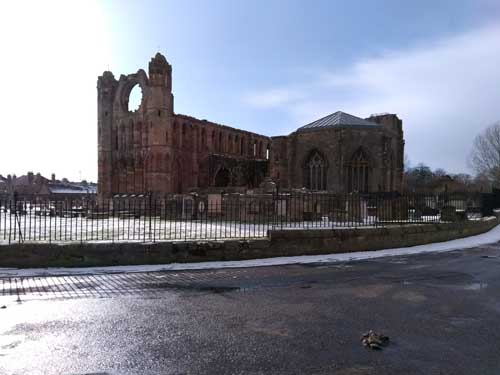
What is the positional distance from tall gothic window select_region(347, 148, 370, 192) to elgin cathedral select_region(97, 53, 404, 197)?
9 centimetres

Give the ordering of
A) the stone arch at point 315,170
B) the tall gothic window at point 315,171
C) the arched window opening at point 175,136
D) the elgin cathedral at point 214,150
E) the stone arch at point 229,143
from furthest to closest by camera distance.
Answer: the stone arch at point 229,143 < the arched window opening at point 175,136 < the tall gothic window at point 315,171 < the stone arch at point 315,170 < the elgin cathedral at point 214,150

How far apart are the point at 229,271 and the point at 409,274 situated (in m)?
4.04

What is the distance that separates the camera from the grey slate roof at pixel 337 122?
35.2m

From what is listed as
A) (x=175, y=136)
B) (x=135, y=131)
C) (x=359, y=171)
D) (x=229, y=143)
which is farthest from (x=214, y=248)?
(x=229, y=143)

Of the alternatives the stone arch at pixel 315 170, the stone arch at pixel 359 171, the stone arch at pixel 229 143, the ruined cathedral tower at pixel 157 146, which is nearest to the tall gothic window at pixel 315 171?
the stone arch at pixel 315 170

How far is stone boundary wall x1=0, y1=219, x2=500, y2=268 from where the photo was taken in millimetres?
9155

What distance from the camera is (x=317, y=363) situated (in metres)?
4.01

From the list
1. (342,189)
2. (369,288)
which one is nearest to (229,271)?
(369,288)

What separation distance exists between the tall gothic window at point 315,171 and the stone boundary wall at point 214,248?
877 inches

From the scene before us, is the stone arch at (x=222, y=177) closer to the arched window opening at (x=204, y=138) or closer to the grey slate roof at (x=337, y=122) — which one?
the arched window opening at (x=204, y=138)

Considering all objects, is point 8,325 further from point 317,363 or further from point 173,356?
point 317,363

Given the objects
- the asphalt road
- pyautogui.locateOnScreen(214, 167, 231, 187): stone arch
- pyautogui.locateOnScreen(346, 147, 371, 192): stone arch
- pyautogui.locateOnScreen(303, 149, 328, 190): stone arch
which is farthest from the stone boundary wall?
pyautogui.locateOnScreen(214, 167, 231, 187): stone arch

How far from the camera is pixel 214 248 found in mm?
10297

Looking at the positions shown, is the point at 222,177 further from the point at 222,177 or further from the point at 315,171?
the point at 315,171
